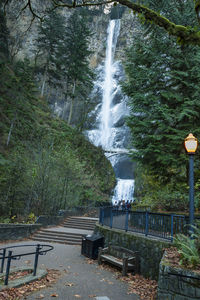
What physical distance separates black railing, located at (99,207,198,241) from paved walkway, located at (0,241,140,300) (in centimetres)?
202

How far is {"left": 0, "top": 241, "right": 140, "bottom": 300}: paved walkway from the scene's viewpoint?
5.59 m

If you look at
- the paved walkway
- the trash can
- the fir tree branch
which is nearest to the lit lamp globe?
the fir tree branch

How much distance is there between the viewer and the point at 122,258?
8281 mm

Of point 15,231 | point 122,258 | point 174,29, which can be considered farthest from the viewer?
point 15,231

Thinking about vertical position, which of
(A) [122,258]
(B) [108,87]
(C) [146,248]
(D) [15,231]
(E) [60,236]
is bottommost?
(E) [60,236]

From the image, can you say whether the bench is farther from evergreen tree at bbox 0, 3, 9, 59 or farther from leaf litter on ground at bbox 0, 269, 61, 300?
evergreen tree at bbox 0, 3, 9, 59

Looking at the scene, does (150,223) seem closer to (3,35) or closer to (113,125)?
(3,35)

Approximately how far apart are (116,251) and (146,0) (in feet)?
47.5

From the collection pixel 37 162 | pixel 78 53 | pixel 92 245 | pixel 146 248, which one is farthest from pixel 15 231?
pixel 78 53

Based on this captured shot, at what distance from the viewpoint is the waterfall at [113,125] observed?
137ft

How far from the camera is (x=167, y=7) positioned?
1343cm

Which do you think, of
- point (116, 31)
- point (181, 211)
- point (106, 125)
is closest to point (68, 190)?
point (181, 211)

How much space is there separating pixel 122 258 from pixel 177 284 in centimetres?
386

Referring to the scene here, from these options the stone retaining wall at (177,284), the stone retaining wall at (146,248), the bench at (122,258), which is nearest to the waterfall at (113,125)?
the bench at (122,258)
